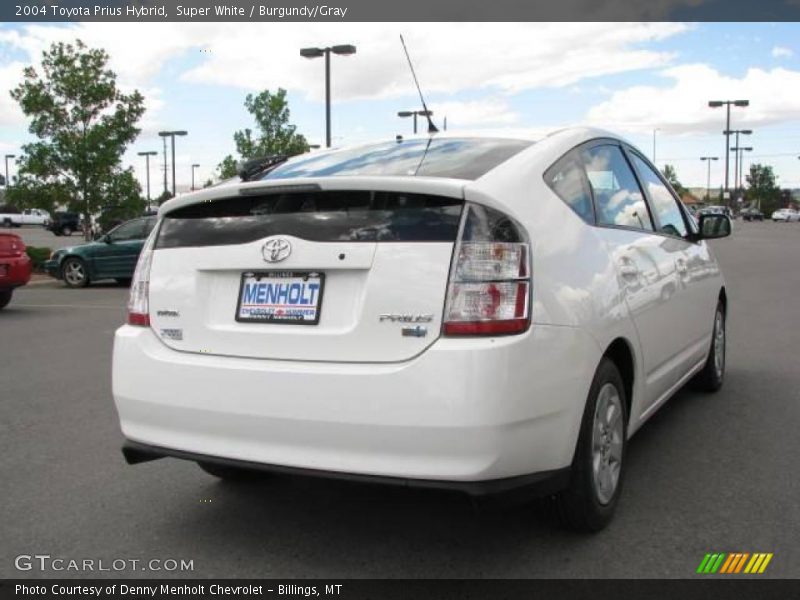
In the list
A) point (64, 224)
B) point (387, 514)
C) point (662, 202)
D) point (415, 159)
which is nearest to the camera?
point (415, 159)

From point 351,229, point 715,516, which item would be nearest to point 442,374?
point 351,229

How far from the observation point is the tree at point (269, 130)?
2738 cm

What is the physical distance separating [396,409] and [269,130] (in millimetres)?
26078

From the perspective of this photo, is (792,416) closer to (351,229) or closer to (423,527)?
(423,527)

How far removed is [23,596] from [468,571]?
1628 mm

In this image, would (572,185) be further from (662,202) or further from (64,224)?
(64,224)

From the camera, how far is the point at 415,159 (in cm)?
352

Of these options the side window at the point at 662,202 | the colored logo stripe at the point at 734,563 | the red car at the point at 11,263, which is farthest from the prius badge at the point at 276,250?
the red car at the point at 11,263

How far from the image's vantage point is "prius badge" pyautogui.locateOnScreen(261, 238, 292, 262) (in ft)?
10.2

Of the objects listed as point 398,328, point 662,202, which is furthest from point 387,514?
point 662,202

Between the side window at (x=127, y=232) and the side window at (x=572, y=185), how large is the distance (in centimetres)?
1500

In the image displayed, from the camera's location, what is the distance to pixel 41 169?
2089 centimetres

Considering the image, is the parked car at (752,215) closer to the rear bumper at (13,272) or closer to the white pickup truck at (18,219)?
the white pickup truck at (18,219)

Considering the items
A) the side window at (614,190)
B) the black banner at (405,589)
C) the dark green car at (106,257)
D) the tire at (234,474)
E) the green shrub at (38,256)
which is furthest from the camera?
the green shrub at (38,256)
